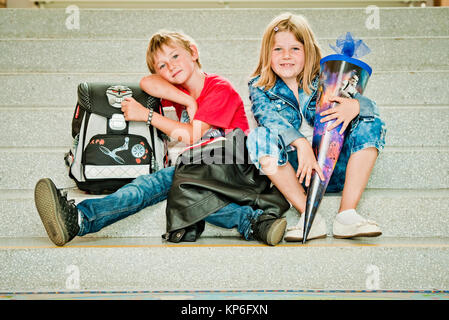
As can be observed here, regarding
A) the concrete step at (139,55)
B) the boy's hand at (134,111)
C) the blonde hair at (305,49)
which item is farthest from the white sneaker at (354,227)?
the concrete step at (139,55)

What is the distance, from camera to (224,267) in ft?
3.71

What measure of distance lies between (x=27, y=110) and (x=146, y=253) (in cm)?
Result: 92

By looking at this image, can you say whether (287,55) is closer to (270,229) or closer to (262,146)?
(262,146)

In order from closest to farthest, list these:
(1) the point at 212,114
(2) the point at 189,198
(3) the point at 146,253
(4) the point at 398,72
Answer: (3) the point at 146,253
(2) the point at 189,198
(1) the point at 212,114
(4) the point at 398,72

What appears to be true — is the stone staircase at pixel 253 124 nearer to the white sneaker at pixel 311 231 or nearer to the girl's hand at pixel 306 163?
the white sneaker at pixel 311 231

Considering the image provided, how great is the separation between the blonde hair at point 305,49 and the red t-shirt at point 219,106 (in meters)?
0.11

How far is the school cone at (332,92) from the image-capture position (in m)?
1.21

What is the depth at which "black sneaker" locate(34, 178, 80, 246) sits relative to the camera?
108 centimetres

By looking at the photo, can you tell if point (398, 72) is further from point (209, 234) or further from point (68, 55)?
point (68, 55)

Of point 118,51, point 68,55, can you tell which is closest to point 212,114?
point 118,51

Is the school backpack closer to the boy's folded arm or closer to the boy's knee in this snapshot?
the boy's folded arm

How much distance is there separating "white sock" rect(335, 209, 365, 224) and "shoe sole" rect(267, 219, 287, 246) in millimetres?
199
